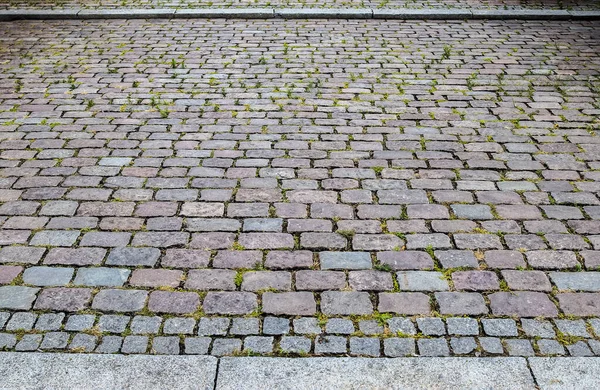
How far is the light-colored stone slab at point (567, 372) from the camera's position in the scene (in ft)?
8.70

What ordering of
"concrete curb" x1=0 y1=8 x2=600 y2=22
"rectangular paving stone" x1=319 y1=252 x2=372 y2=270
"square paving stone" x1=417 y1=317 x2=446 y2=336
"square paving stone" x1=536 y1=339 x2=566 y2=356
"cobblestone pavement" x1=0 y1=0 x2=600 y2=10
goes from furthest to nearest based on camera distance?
"cobblestone pavement" x1=0 y1=0 x2=600 y2=10, "concrete curb" x1=0 y1=8 x2=600 y2=22, "rectangular paving stone" x1=319 y1=252 x2=372 y2=270, "square paving stone" x1=417 y1=317 x2=446 y2=336, "square paving stone" x1=536 y1=339 x2=566 y2=356

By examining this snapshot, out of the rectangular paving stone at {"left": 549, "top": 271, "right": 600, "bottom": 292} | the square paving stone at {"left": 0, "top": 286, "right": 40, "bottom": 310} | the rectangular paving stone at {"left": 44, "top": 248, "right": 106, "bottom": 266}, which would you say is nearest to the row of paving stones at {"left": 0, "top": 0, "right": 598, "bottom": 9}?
the rectangular paving stone at {"left": 44, "top": 248, "right": 106, "bottom": 266}

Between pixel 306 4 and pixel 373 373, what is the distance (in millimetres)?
8231

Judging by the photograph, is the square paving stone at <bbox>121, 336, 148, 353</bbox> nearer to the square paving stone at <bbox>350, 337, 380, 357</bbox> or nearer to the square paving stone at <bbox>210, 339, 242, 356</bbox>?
the square paving stone at <bbox>210, 339, 242, 356</bbox>

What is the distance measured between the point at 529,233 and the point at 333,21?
624 cm

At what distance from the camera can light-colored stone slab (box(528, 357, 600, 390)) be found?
2650mm

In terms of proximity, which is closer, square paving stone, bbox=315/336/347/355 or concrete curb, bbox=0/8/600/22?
square paving stone, bbox=315/336/347/355

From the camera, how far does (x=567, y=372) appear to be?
107 inches

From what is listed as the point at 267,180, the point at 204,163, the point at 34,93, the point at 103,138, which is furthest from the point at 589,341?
the point at 34,93

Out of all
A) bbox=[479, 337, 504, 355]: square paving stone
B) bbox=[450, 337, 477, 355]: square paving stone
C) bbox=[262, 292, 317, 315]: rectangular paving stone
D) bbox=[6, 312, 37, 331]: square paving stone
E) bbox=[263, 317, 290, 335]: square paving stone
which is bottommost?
bbox=[479, 337, 504, 355]: square paving stone

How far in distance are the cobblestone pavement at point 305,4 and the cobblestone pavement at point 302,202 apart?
244cm

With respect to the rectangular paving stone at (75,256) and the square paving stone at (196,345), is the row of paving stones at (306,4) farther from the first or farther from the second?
the square paving stone at (196,345)

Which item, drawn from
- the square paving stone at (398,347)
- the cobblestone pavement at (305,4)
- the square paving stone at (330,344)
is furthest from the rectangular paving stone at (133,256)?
the cobblestone pavement at (305,4)

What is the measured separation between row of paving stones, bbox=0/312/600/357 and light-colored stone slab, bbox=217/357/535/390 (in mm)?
94
